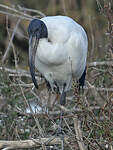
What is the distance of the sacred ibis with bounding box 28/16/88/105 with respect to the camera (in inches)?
158

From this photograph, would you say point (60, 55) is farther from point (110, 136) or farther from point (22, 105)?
point (110, 136)

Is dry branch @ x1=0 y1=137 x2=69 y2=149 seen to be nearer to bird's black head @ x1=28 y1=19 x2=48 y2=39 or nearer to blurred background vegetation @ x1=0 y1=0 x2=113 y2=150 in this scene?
blurred background vegetation @ x1=0 y1=0 x2=113 y2=150

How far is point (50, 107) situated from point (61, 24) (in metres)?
0.73

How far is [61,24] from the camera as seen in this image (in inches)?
165

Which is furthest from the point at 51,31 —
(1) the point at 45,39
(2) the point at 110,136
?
(2) the point at 110,136

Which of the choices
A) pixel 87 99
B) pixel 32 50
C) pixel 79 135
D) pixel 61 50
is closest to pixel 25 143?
pixel 79 135

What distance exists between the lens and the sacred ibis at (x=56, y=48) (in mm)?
4004

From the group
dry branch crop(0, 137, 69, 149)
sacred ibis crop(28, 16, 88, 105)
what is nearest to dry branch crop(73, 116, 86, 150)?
dry branch crop(0, 137, 69, 149)

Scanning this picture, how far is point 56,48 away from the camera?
13.4 feet

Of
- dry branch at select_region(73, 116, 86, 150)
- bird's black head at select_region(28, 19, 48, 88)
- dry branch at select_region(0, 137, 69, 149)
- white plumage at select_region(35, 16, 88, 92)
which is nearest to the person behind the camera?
dry branch at select_region(73, 116, 86, 150)

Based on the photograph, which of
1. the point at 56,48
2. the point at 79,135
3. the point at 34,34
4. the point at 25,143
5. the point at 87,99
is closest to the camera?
the point at 79,135

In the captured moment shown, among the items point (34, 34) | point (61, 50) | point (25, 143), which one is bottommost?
point (25, 143)

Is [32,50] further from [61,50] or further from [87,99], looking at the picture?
[87,99]

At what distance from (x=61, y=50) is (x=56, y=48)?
55 mm
